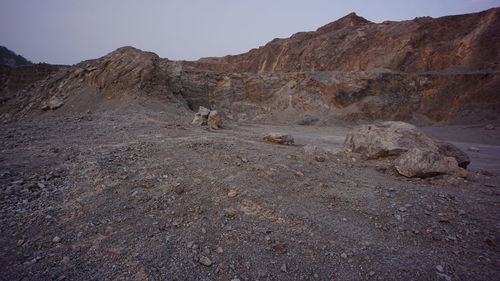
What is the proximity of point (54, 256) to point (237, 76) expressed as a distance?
14.8 meters

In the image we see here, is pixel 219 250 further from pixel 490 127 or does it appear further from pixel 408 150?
pixel 490 127

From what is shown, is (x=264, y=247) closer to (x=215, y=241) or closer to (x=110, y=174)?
(x=215, y=241)

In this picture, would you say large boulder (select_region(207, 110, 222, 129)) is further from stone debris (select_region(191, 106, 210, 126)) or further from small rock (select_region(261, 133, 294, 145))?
small rock (select_region(261, 133, 294, 145))

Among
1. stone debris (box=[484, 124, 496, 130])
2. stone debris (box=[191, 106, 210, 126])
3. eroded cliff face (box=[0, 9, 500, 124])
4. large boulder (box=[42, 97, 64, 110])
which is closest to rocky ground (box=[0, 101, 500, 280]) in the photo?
stone debris (box=[191, 106, 210, 126])

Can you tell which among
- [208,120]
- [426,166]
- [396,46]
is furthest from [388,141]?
[396,46]

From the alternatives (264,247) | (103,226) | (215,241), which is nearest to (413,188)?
(264,247)

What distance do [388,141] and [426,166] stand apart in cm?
108

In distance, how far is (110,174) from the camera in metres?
3.07

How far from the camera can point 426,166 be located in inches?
141

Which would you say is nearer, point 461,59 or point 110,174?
point 110,174

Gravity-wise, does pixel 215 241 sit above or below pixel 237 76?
below

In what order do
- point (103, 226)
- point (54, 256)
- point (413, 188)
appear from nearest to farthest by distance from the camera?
point (54, 256)
point (103, 226)
point (413, 188)

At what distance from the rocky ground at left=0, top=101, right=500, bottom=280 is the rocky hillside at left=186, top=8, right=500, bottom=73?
18260 mm

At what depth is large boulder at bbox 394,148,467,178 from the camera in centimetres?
359
